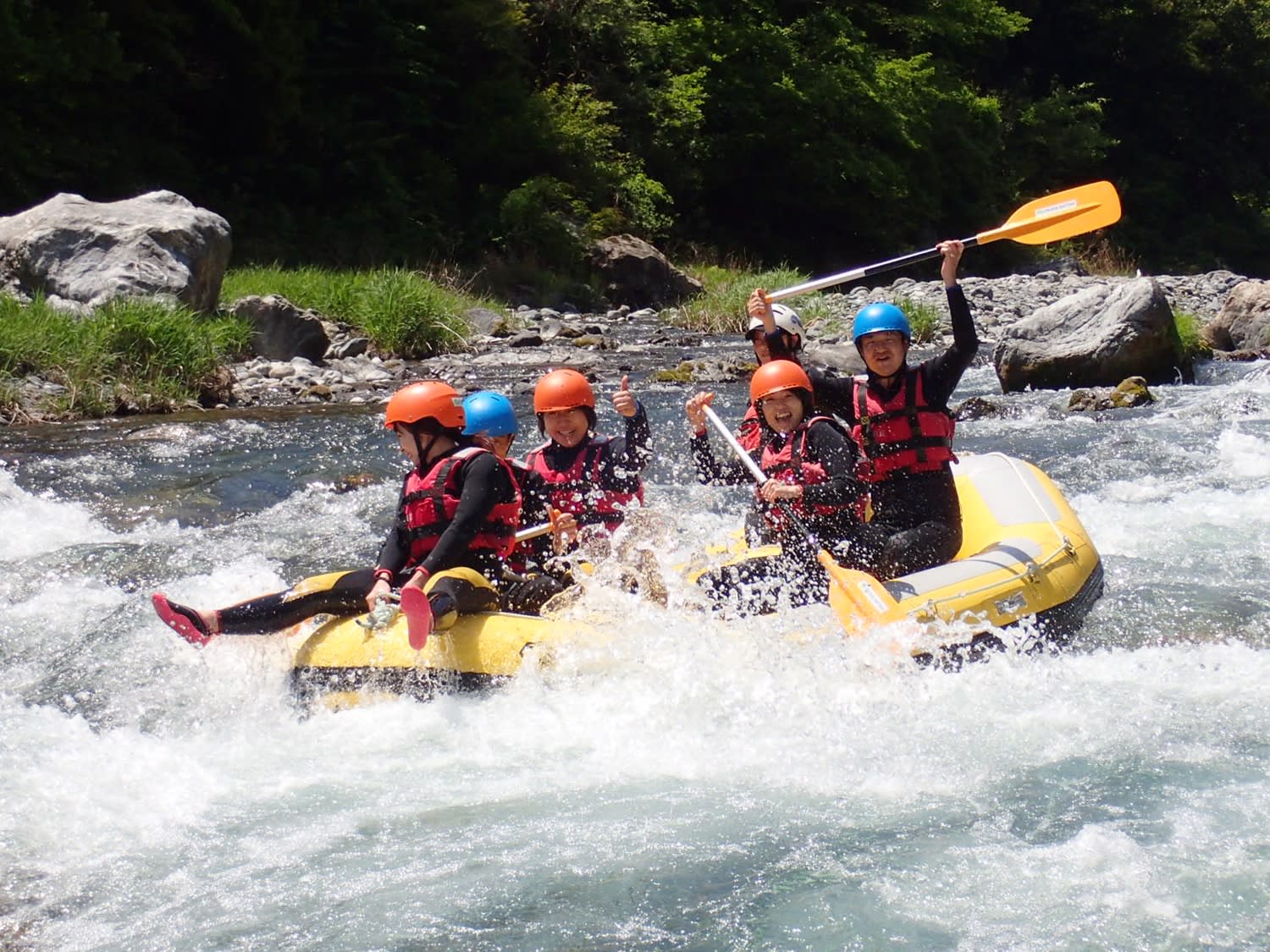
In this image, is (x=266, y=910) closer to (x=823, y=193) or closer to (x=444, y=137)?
(x=444, y=137)

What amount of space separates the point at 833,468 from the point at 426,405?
1470 millimetres

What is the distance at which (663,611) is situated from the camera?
5.01 metres

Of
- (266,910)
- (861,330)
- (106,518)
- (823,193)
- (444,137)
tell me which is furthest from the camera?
(823,193)

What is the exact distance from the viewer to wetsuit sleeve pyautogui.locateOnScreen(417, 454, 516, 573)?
192 inches

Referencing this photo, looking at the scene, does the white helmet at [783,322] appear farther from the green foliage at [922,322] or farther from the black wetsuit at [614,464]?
the green foliage at [922,322]

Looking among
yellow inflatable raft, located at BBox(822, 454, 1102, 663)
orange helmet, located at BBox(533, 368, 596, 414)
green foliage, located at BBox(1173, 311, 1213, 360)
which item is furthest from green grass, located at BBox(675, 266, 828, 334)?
orange helmet, located at BBox(533, 368, 596, 414)

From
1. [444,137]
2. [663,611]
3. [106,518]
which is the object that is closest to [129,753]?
[663,611]

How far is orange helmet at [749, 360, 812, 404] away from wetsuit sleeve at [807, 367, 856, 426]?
0.30 meters

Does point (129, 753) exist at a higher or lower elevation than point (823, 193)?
lower

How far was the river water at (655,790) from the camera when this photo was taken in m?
3.37

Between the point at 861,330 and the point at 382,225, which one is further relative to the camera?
the point at 382,225

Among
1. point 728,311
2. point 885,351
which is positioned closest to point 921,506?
point 885,351

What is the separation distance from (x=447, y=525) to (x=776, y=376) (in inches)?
52.2

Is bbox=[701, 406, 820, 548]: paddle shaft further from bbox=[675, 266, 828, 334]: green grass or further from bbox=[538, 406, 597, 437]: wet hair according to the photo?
bbox=[675, 266, 828, 334]: green grass
